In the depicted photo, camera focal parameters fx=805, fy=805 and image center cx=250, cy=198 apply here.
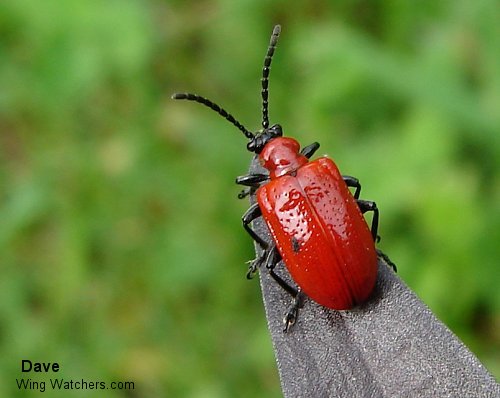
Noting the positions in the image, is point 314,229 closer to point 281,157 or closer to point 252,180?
point 252,180

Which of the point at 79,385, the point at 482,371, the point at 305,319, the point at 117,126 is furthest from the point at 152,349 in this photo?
the point at 482,371

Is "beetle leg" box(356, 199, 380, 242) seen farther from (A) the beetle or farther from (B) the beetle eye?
(B) the beetle eye

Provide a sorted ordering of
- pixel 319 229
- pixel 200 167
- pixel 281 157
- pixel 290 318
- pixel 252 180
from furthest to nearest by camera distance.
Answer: pixel 200 167, pixel 281 157, pixel 252 180, pixel 319 229, pixel 290 318

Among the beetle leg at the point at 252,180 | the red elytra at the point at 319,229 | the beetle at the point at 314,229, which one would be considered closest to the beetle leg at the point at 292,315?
the beetle at the point at 314,229

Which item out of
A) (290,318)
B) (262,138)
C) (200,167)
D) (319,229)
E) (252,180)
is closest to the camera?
(290,318)

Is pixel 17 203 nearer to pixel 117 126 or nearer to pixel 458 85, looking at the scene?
pixel 117 126

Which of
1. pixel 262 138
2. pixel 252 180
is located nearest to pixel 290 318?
pixel 252 180
